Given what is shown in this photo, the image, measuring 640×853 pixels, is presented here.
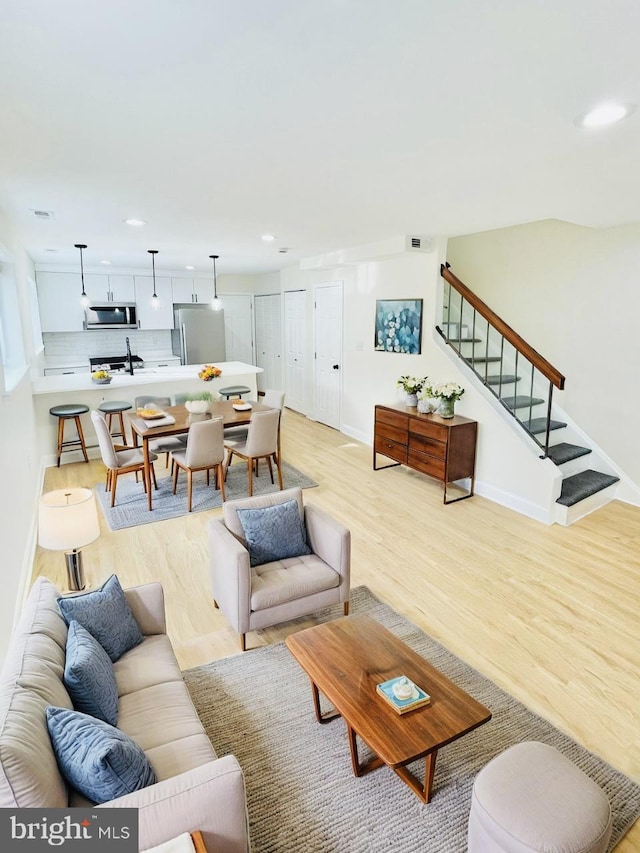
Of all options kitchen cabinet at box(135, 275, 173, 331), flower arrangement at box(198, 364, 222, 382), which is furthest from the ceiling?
kitchen cabinet at box(135, 275, 173, 331)

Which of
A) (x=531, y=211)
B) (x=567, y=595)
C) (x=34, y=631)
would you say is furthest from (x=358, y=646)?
(x=531, y=211)

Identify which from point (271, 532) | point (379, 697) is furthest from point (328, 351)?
point (379, 697)

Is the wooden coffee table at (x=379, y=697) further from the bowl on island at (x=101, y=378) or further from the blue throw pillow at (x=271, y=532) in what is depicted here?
the bowl on island at (x=101, y=378)

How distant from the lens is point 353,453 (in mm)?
6262

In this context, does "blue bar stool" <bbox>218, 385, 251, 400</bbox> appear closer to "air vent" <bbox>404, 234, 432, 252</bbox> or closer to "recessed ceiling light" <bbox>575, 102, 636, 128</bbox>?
"air vent" <bbox>404, 234, 432, 252</bbox>

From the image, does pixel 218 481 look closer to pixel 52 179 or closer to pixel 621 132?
pixel 52 179

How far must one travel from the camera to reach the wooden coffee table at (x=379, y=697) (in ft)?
5.47

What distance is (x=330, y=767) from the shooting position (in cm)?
198

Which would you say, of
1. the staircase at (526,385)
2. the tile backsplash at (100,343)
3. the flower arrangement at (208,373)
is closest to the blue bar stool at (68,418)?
the flower arrangement at (208,373)

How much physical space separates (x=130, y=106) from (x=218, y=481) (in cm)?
356

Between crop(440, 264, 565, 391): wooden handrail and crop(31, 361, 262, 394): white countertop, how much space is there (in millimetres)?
3285

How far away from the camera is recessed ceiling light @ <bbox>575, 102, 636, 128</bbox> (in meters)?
1.86

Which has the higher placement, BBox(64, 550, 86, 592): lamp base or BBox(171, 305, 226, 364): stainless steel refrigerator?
BBox(171, 305, 226, 364): stainless steel refrigerator

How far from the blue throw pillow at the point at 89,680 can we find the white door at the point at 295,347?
6.61 metres
